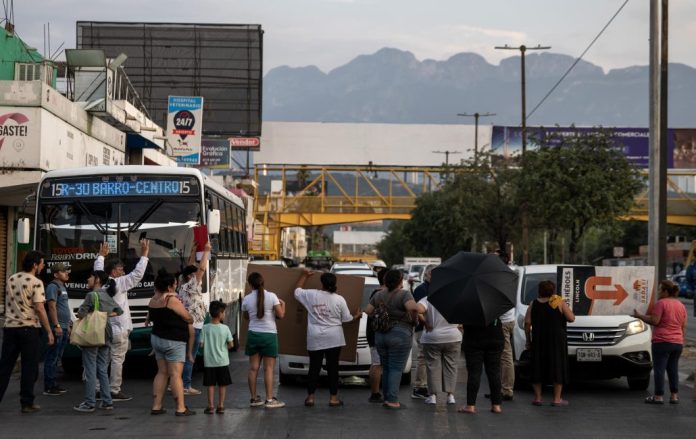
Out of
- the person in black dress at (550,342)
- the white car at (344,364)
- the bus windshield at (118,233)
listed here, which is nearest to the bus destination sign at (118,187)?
the bus windshield at (118,233)

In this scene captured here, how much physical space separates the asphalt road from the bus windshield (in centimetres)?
239

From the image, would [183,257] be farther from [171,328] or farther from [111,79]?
[111,79]

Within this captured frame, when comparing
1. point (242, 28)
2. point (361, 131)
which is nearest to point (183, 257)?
point (242, 28)

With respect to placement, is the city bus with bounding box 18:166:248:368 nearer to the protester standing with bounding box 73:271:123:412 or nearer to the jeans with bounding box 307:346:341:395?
the protester standing with bounding box 73:271:123:412

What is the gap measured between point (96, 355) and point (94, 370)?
7.3 inches

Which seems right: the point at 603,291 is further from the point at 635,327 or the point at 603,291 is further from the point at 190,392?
the point at 190,392

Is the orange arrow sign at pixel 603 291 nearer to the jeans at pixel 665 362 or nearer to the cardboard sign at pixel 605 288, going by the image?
the cardboard sign at pixel 605 288

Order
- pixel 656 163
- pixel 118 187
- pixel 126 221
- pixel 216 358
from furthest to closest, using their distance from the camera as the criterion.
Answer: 1. pixel 656 163
2. pixel 118 187
3. pixel 126 221
4. pixel 216 358

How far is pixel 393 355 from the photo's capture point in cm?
1319

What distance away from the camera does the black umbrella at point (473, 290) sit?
41.6 feet

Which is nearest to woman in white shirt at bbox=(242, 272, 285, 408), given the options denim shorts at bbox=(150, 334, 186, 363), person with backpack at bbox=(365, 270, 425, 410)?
denim shorts at bbox=(150, 334, 186, 363)

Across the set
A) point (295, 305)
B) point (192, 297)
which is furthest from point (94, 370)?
point (295, 305)

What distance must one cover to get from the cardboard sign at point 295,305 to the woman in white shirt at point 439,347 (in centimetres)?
94

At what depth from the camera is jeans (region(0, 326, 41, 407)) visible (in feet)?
40.6
